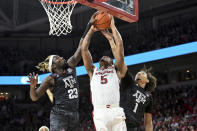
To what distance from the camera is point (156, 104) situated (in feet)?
47.0

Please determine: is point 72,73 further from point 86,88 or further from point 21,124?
point 86,88

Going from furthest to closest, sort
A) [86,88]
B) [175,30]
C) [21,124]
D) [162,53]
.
A: [86,88] < [21,124] < [175,30] < [162,53]

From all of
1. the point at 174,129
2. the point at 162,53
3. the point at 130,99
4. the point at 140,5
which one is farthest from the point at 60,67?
the point at 140,5

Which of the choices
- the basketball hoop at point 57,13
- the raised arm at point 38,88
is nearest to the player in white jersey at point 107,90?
the raised arm at point 38,88

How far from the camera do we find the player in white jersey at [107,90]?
391 centimetres

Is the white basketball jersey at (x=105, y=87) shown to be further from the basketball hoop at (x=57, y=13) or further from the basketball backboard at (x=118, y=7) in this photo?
the basketball hoop at (x=57, y=13)

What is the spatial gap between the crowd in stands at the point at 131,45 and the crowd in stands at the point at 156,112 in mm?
2003

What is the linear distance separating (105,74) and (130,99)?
0.65 meters

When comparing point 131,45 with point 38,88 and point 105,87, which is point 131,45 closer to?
point 38,88


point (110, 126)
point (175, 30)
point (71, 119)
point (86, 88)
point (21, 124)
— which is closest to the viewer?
point (110, 126)

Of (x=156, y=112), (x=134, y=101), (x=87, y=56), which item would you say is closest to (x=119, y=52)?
(x=87, y=56)

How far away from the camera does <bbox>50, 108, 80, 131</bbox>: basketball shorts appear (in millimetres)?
4305

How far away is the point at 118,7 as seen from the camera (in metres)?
4.25

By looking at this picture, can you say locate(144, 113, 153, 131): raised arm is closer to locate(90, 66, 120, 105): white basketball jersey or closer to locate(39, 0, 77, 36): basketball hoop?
locate(90, 66, 120, 105): white basketball jersey
